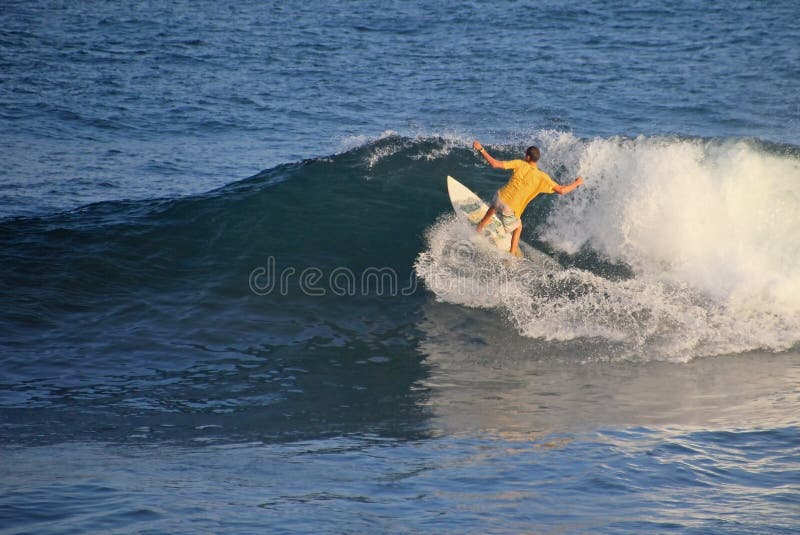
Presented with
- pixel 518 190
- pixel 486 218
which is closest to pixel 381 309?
pixel 486 218

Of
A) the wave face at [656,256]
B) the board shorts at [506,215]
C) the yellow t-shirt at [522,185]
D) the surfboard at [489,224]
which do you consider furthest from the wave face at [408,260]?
the yellow t-shirt at [522,185]

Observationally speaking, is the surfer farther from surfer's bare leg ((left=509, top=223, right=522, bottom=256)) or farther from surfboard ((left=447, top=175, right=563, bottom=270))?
surfboard ((left=447, top=175, right=563, bottom=270))

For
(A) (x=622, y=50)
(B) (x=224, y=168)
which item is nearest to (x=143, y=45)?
(B) (x=224, y=168)

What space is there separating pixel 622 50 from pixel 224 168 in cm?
1512

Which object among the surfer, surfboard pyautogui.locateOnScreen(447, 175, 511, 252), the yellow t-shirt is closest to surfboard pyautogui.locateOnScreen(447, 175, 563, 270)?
surfboard pyautogui.locateOnScreen(447, 175, 511, 252)

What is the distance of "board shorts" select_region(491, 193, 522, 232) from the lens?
10750 millimetres

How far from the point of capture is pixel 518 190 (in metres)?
10.6

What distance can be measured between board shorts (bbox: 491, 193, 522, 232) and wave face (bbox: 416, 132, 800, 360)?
556mm

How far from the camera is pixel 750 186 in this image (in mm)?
12219

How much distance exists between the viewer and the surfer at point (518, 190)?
1046 cm

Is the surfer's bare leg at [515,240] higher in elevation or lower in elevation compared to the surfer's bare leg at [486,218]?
lower

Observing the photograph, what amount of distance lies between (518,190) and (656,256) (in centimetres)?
237

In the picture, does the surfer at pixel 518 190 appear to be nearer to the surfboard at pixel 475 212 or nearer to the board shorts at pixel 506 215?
the board shorts at pixel 506 215

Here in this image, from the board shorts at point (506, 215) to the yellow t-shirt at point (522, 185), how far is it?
0.05m
